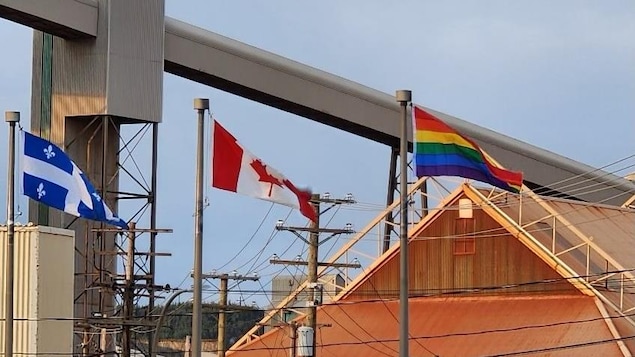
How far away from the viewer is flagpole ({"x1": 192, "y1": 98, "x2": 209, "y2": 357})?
2572cm

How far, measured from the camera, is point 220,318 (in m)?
46.2

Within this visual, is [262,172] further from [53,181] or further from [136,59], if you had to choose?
[136,59]

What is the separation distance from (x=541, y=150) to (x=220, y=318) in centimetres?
2208

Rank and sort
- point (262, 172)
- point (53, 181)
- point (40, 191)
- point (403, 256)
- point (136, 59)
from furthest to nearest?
point (136, 59) < point (53, 181) < point (40, 191) < point (262, 172) < point (403, 256)

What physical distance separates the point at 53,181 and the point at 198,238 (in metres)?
5.09

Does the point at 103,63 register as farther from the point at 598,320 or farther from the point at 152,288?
the point at 598,320

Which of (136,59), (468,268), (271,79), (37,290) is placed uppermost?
(271,79)

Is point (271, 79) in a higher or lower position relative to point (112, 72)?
higher

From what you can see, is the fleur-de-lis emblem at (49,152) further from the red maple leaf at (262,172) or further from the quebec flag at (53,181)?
the red maple leaf at (262,172)

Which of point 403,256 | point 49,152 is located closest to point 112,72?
point 49,152

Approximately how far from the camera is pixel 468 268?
4912 cm

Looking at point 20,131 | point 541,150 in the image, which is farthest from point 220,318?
point 541,150

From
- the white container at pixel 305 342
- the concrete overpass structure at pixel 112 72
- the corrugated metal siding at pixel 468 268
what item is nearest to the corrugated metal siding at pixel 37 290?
the white container at pixel 305 342

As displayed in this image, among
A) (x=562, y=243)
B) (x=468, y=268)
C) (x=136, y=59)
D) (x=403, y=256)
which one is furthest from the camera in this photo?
(x=468, y=268)
